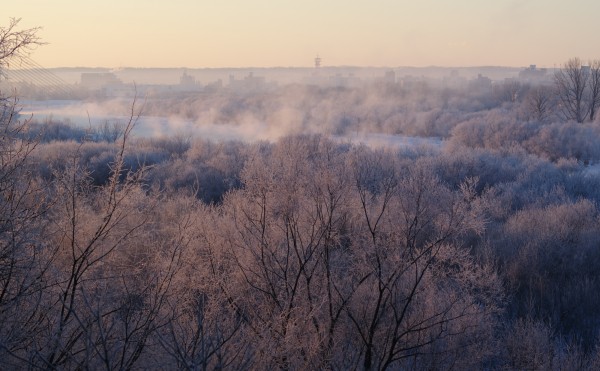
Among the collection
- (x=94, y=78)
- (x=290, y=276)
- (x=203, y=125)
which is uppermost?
(x=94, y=78)

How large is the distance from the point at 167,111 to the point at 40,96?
9.15 meters

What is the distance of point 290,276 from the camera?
5773 millimetres

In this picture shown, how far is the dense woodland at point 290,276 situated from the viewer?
4.03 metres

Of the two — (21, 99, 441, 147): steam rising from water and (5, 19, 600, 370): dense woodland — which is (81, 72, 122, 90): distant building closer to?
(21, 99, 441, 147): steam rising from water

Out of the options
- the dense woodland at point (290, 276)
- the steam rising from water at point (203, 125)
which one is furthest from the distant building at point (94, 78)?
the dense woodland at point (290, 276)

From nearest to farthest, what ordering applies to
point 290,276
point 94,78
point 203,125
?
1. point 290,276
2. point 203,125
3. point 94,78

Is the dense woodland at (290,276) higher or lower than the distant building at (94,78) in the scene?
lower

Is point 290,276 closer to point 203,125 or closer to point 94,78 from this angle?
point 203,125

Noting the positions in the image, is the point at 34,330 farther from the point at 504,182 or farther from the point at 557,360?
the point at 504,182

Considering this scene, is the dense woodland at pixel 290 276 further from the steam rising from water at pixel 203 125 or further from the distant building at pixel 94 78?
the distant building at pixel 94 78

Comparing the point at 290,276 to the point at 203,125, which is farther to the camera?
the point at 203,125

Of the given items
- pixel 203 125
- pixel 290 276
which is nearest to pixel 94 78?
pixel 203 125

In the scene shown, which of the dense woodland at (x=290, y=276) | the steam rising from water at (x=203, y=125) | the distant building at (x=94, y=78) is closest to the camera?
the dense woodland at (x=290, y=276)

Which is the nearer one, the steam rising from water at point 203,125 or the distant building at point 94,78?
the steam rising from water at point 203,125
